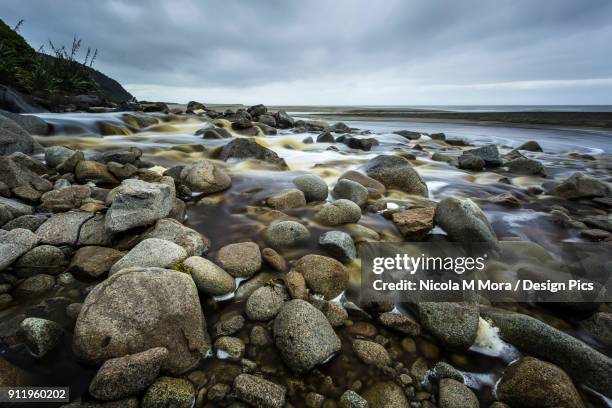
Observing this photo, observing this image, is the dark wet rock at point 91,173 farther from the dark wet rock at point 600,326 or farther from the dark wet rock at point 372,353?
the dark wet rock at point 600,326

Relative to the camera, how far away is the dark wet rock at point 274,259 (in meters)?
3.70

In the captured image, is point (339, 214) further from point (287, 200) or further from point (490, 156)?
point (490, 156)

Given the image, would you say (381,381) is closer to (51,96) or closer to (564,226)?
(564,226)

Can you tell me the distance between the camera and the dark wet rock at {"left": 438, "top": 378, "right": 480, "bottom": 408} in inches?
92.6

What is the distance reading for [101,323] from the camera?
2.47m

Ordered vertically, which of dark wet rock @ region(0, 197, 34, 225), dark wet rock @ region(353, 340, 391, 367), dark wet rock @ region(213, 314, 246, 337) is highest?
dark wet rock @ region(0, 197, 34, 225)

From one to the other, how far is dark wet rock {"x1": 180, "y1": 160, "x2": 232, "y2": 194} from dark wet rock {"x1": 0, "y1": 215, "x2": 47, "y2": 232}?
2305 millimetres

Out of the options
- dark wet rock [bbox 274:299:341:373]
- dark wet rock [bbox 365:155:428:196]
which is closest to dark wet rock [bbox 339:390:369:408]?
dark wet rock [bbox 274:299:341:373]

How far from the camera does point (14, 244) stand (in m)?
3.31

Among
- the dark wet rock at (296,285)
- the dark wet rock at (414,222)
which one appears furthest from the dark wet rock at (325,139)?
the dark wet rock at (296,285)

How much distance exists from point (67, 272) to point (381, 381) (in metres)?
3.40

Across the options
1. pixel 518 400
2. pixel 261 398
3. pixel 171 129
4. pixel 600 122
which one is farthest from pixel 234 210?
pixel 600 122

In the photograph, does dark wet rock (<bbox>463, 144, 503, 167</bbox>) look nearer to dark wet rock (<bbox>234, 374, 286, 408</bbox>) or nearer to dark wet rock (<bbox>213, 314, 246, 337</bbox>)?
dark wet rock (<bbox>213, 314, 246, 337</bbox>)

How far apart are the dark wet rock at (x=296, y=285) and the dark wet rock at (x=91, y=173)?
4364mm
